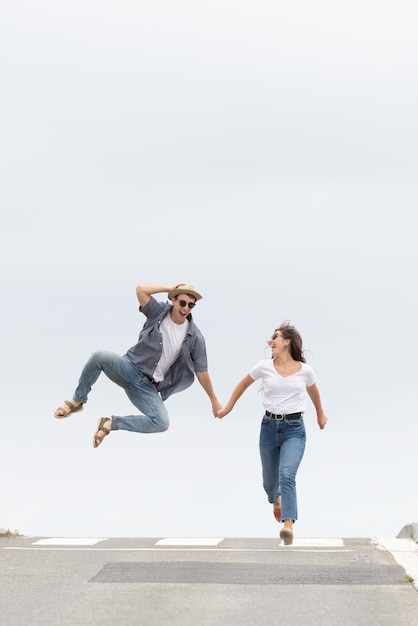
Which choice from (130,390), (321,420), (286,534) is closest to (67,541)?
(130,390)

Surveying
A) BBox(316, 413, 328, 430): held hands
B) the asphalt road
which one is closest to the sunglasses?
BBox(316, 413, 328, 430): held hands

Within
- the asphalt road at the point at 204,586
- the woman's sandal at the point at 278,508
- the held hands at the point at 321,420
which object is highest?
→ the held hands at the point at 321,420

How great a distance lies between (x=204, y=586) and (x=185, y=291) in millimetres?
4821

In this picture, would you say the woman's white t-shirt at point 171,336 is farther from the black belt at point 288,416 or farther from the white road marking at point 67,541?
the white road marking at point 67,541

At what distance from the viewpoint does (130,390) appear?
14.9 meters

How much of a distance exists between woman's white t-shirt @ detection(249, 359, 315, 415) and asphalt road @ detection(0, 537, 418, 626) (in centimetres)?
155

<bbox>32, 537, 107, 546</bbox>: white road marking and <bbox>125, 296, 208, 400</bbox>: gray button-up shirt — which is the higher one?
<bbox>125, 296, 208, 400</bbox>: gray button-up shirt

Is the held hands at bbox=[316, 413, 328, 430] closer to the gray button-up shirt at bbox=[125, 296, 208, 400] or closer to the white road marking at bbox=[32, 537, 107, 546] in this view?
the gray button-up shirt at bbox=[125, 296, 208, 400]

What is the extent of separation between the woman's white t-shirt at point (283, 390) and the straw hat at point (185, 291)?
119cm

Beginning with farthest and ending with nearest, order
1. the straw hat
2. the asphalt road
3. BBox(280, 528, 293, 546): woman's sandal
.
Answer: the straw hat
BBox(280, 528, 293, 546): woman's sandal
the asphalt road

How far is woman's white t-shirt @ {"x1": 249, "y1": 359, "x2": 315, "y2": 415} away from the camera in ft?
44.7

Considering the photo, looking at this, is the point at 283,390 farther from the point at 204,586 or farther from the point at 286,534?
the point at 204,586

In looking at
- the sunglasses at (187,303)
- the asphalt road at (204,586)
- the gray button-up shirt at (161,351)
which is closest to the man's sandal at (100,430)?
the gray button-up shirt at (161,351)

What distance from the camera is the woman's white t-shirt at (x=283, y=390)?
1362 cm
